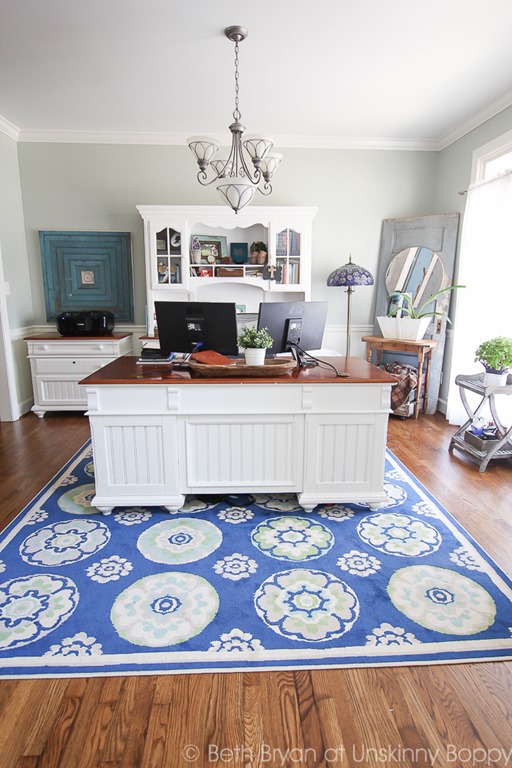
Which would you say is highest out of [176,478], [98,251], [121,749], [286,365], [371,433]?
[98,251]

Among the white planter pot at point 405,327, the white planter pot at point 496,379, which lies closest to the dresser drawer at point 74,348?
the white planter pot at point 405,327

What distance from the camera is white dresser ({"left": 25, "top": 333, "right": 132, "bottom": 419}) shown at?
14.2 ft

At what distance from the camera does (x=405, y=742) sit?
1284 mm

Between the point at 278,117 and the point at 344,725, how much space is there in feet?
14.5

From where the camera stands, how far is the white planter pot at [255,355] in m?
2.43

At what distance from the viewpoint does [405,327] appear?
14.3ft

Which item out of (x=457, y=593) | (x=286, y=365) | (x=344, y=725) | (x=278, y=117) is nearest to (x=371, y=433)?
(x=286, y=365)

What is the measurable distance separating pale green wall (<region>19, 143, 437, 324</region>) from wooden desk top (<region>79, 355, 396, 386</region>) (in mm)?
2382

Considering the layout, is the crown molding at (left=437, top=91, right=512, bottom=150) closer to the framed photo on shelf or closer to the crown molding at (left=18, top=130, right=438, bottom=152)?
the crown molding at (left=18, top=130, right=438, bottom=152)

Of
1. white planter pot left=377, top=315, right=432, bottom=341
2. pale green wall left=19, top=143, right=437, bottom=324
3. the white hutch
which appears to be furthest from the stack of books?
white planter pot left=377, top=315, right=432, bottom=341

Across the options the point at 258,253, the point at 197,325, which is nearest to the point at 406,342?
the point at 258,253

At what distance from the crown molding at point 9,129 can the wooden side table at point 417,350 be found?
409 centimetres

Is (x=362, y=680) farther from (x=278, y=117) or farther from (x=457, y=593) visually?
(x=278, y=117)

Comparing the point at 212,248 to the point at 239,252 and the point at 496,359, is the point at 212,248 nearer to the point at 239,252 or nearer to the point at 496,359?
the point at 239,252
